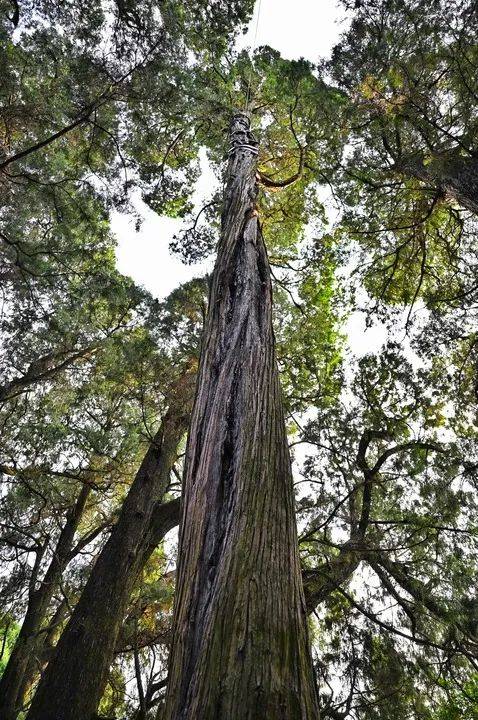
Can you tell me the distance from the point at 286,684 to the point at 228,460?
0.76 meters

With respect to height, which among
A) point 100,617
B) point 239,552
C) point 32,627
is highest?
point 32,627

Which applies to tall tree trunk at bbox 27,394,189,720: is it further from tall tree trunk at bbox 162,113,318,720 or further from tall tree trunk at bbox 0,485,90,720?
tall tree trunk at bbox 162,113,318,720

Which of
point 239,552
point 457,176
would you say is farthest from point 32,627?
point 457,176

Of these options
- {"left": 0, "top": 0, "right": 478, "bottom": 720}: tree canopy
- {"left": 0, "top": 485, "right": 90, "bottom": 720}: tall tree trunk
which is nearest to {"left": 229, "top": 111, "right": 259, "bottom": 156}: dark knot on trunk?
{"left": 0, "top": 0, "right": 478, "bottom": 720}: tree canopy

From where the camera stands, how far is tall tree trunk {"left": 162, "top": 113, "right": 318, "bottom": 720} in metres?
1.04

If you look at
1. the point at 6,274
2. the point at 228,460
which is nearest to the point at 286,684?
the point at 228,460

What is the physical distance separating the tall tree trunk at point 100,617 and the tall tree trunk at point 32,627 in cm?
80

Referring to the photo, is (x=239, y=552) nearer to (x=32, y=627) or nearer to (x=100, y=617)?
(x=100, y=617)

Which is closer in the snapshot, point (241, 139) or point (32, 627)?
point (241, 139)

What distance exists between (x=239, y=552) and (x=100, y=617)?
3689mm

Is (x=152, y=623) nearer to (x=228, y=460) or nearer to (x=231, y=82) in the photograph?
(x=228, y=460)

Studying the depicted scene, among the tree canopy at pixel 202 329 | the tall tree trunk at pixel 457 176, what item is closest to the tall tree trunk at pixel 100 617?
the tree canopy at pixel 202 329

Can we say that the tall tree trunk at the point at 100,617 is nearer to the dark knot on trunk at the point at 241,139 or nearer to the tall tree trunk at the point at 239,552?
the tall tree trunk at the point at 239,552

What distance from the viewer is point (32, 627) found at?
6.68m
